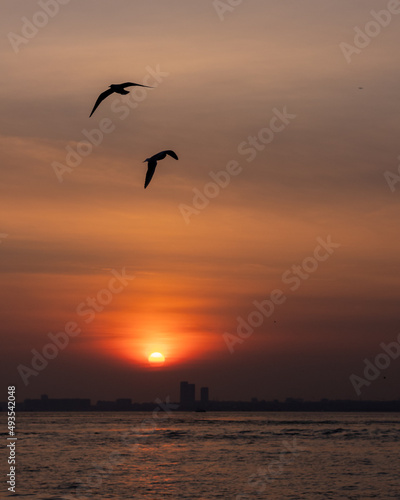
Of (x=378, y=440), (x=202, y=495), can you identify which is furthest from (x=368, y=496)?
(x=378, y=440)

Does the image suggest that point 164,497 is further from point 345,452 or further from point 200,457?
point 345,452

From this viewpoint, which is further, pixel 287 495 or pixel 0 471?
pixel 0 471

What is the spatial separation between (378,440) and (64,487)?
46.7 m

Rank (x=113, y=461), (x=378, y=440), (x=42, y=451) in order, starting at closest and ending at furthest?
(x=113, y=461) < (x=42, y=451) < (x=378, y=440)

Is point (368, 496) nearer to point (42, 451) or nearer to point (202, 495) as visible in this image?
point (202, 495)

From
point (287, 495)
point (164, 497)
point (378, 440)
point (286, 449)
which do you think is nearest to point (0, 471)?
point (164, 497)

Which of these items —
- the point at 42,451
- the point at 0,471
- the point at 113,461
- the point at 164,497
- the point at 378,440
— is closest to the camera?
the point at 164,497

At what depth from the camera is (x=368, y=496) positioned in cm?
3578

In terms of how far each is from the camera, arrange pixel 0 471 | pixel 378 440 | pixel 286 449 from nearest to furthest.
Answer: pixel 0 471 → pixel 286 449 → pixel 378 440

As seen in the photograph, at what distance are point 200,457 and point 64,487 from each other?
64.5ft

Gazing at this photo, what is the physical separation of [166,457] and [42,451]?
11.0 metres

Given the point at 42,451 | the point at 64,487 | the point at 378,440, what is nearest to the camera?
the point at 64,487

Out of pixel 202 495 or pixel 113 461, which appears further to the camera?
pixel 113 461

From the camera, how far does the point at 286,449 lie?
6431cm
